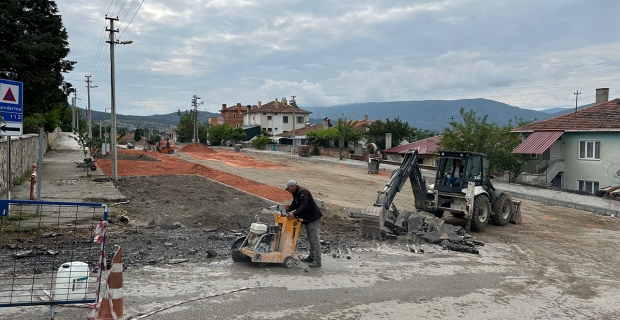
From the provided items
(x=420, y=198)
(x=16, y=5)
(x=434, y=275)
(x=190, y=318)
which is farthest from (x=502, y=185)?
(x=16, y=5)

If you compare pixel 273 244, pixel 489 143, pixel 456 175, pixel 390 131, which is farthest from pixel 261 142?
pixel 273 244

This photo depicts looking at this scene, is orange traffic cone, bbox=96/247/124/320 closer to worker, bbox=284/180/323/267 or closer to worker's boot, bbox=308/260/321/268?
worker, bbox=284/180/323/267

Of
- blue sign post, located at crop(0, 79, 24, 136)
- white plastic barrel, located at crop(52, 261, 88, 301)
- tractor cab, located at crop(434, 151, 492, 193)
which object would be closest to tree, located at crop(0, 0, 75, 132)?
blue sign post, located at crop(0, 79, 24, 136)

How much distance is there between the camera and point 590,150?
96.1 feet

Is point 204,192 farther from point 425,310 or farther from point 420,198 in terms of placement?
point 425,310

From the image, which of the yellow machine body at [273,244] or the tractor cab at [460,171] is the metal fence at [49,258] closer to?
the yellow machine body at [273,244]

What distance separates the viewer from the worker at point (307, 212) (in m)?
8.64

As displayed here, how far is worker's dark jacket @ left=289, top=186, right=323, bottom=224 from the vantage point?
8662 millimetres

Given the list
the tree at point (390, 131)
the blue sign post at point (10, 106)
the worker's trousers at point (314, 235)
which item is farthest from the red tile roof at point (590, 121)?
the blue sign post at point (10, 106)

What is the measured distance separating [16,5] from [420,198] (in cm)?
2638

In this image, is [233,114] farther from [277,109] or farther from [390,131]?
[390,131]

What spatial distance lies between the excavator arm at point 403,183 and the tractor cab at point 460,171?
2.36ft

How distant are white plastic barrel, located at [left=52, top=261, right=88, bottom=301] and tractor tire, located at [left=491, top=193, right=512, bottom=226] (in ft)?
43.4

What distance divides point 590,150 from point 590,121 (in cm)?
184
